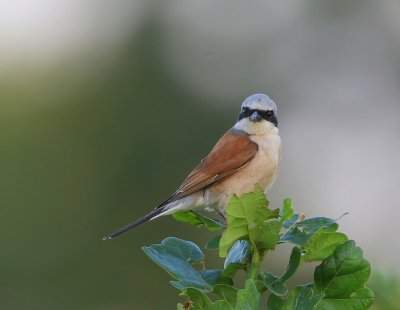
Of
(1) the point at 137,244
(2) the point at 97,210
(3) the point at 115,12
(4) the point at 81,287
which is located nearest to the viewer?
(4) the point at 81,287

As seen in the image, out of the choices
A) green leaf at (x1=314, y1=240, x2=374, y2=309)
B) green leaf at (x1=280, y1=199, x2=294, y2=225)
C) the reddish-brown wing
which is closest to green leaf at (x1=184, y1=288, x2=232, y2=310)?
green leaf at (x1=314, y1=240, x2=374, y2=309)

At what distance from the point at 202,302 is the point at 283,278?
0.19 meters

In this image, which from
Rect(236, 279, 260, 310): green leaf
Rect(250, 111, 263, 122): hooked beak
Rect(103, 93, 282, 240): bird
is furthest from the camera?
Rect(250, 111, 263, 122): hooked beak

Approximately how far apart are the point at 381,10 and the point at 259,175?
44.4ft

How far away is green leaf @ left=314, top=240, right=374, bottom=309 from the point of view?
1.92 metres

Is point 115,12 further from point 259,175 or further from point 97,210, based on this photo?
point 259,175

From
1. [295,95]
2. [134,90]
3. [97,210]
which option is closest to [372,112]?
[295,95]

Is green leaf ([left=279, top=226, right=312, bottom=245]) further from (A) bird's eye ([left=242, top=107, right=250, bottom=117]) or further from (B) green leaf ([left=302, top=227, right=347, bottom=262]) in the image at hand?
(A) bird's eye ([left=242, top=107, right=250, bottom=117])

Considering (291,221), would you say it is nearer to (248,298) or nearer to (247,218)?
(247,218)

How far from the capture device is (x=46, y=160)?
13.3 metres

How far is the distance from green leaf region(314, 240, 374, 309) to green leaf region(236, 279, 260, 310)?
0.58 ft

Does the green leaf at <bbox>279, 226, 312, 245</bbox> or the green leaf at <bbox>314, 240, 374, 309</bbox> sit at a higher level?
the green leaf at <bbox>279, 226, 312, 245</bbox>

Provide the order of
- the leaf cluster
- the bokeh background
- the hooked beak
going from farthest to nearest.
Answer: the bokeh background, the hooked beak, the leaf cluster

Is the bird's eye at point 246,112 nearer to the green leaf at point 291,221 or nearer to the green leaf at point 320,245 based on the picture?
the green leaf at point 291,221
